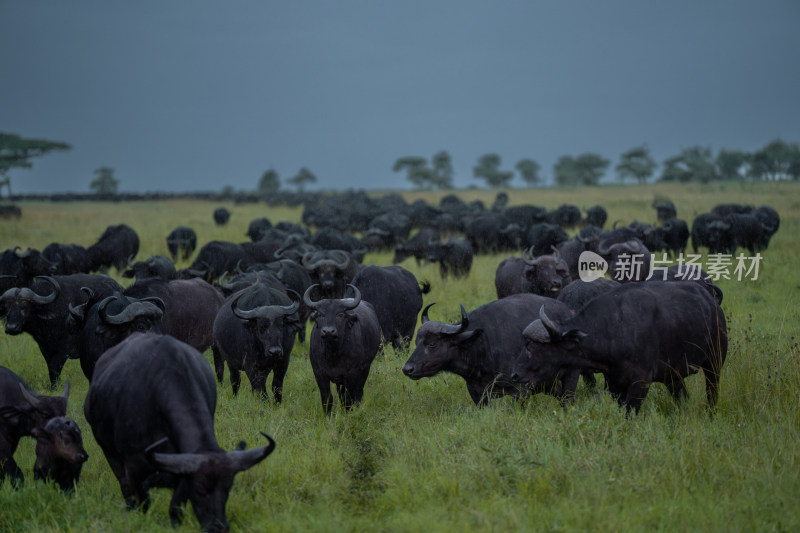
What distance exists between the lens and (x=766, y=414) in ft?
20.9

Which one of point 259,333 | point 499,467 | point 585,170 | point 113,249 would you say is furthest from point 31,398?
point 585,170

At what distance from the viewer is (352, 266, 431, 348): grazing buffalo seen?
10875mm

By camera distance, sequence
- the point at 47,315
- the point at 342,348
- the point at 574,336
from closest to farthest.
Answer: the point at 574,336 < the point at 342,348 < the point at 47,315

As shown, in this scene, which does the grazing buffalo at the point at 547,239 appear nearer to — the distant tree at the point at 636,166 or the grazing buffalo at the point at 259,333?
the grazing buffalo at the point at 259,333

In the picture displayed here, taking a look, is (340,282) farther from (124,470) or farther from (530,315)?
(124,470)

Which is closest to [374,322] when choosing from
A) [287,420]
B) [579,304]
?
[287,420]

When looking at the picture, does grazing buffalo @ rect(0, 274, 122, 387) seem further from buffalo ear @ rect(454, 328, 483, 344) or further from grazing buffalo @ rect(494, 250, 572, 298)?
grazing buffalo @ rect(494, 250, 572, 298)

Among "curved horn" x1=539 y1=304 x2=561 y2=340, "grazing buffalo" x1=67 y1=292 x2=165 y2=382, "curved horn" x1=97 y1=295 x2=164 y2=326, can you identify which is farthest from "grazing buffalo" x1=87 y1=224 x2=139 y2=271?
"curved horn" x1=539 y1=304 x2=561 y2=340

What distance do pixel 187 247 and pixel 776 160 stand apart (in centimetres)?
7275

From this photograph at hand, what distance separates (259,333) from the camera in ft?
26.1

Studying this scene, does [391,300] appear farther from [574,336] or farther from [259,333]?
[574,336]

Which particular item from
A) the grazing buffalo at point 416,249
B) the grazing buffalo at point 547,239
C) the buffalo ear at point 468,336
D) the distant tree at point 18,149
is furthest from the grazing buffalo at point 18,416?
the distant tree at point 18,149

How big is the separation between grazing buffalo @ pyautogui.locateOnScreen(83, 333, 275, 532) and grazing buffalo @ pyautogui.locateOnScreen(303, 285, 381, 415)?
2.11 m

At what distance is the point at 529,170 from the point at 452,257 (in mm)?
92493
